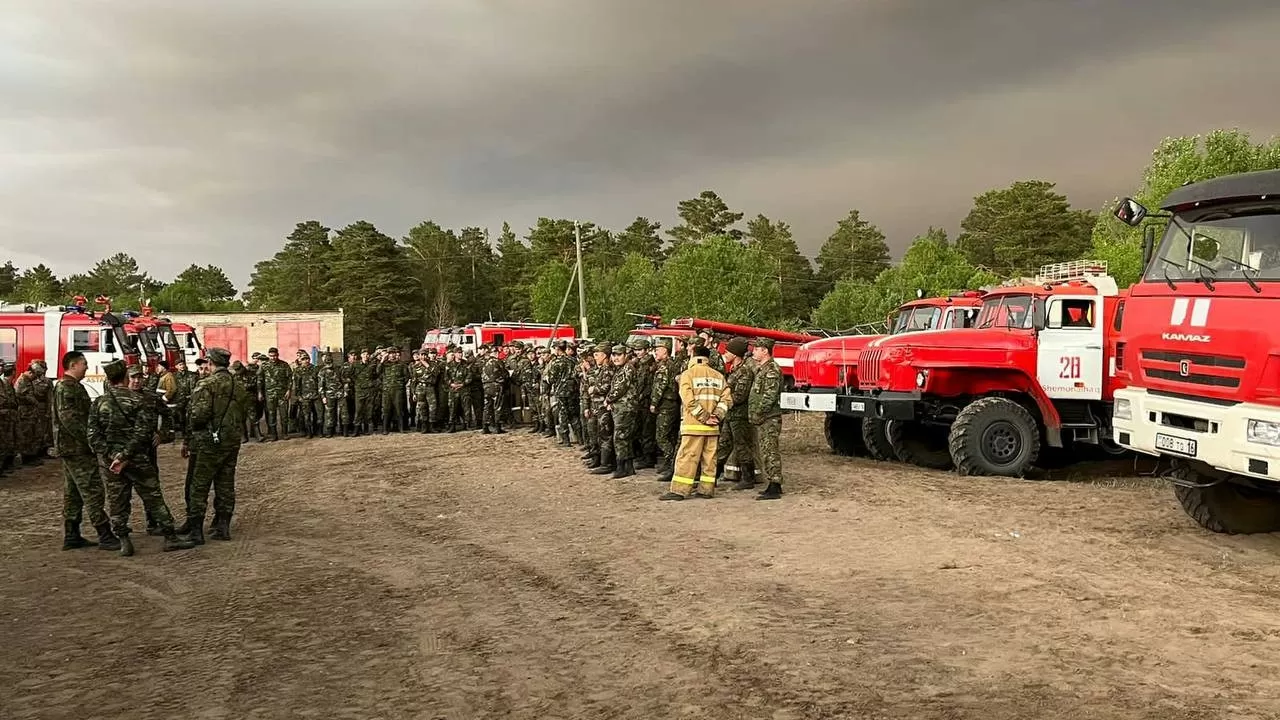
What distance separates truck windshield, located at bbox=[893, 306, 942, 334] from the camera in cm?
1271

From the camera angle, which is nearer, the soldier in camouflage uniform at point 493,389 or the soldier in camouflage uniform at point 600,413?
the soldier in camouflage uniform at point 600,413

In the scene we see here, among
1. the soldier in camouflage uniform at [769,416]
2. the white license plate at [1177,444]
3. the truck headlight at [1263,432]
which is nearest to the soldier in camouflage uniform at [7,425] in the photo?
the soldier in camouflage uniform at [769,416]

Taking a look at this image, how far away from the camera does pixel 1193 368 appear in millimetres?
6410

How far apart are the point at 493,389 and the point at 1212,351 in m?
12.8

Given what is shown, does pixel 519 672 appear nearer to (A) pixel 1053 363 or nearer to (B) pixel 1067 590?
(B) pixel 1067 590

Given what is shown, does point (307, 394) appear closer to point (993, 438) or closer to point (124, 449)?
point (124, 449)

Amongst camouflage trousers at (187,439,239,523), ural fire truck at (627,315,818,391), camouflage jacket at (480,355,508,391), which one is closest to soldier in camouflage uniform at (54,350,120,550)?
camouflage trousers at (187,439,239,523)

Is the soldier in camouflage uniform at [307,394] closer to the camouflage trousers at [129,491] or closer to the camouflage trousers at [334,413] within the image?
the camouflage trousers at [334,413]

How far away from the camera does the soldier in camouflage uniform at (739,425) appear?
9.79 metres

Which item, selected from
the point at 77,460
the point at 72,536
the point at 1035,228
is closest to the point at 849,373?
the point at 77,460

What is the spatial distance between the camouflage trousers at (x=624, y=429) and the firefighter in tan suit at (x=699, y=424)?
5.23ft

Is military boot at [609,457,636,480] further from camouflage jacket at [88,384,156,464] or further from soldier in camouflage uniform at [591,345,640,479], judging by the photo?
camouflage jacket at [88,384,156,464]

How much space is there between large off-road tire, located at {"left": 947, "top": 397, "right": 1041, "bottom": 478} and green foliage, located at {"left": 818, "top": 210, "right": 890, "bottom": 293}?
62.4 m

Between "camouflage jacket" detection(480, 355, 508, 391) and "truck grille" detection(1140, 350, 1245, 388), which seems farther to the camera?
"camouflage jacket" detection(480, 355, 508, 391)
